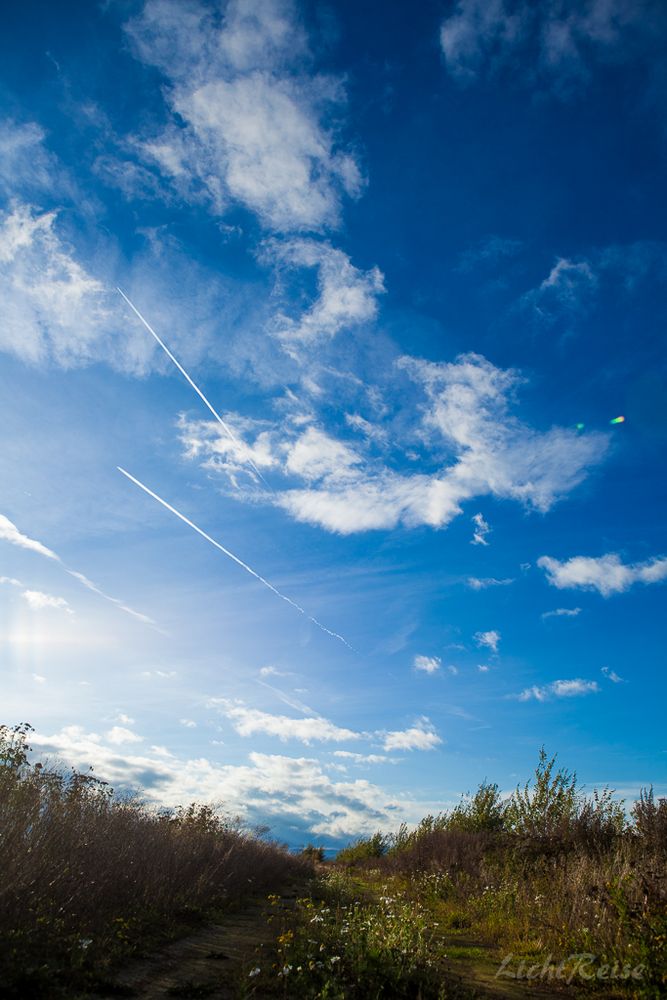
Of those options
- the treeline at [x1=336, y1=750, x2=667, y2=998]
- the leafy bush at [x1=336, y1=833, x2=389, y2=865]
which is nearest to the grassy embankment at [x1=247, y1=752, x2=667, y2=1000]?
the treeline at [x1=336, y1=750, x2=667, y2=998]

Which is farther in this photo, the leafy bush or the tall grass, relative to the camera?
the leafy bush

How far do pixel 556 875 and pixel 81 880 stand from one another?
11303mm

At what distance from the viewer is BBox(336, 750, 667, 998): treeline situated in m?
8.08

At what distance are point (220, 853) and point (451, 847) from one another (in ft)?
33.5

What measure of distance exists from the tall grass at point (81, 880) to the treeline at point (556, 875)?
6757 millimetres

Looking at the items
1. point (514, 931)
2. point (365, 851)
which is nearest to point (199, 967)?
point (514, 931)

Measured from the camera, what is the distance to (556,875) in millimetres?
13727

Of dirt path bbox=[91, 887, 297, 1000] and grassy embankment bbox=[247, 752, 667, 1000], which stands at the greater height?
grassy embankment bbox=[247, 752, 667, 1000]

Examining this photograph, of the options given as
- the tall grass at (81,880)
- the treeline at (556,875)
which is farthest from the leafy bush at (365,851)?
the tall grass at (81,880)

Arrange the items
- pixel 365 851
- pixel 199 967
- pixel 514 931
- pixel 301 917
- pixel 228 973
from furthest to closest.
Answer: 1. pixel 365 851
2. pixel 301 917
3. pixel 514 931
4. pixel 199 967
5. pixel 228 973

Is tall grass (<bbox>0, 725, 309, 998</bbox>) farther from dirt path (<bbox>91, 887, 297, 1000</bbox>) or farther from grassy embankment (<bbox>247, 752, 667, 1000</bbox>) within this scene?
grassy embankment (<bbox>247, 752, 667, 1000</bbox>)

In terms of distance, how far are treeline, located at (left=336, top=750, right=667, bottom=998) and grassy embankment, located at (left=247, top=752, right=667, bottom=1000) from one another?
32mm

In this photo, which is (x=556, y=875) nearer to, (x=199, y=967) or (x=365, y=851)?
(x=199, y=967)

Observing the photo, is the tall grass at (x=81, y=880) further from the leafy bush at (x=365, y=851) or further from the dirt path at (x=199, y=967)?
the leafy bush at (x=365, y=851)
